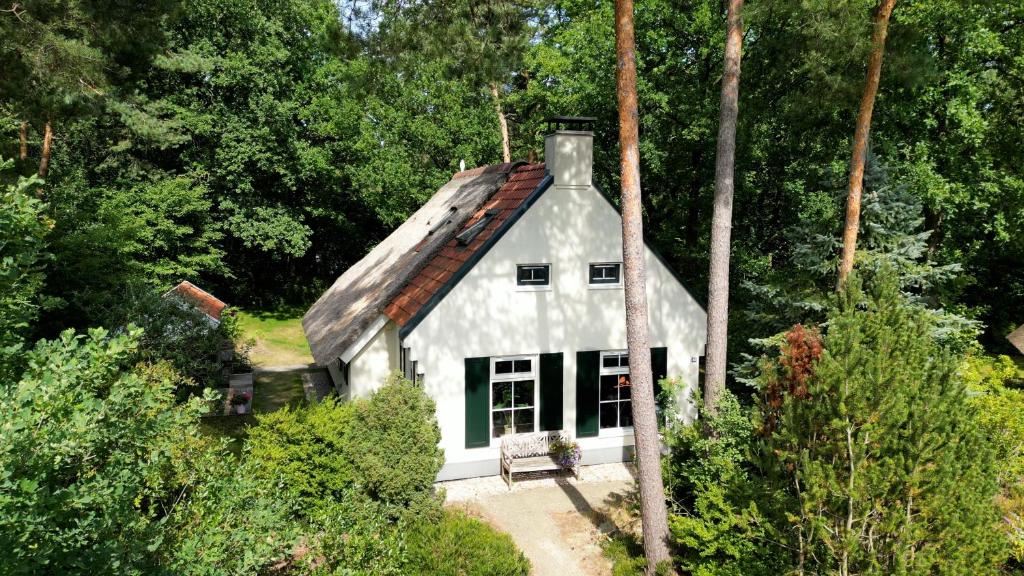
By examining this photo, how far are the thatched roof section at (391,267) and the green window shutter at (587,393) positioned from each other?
3986 mm

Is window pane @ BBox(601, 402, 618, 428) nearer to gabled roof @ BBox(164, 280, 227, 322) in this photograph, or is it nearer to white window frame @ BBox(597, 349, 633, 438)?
white window frame @ BBox(597, 349, 633, 438)

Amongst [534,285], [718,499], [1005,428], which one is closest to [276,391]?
[534,285]

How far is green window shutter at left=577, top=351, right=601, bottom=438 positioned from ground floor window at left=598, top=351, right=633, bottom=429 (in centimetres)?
19

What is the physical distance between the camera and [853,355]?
215 inches

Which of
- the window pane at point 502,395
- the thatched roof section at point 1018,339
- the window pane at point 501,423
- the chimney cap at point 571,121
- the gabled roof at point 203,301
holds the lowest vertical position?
the window pane at point 501,423

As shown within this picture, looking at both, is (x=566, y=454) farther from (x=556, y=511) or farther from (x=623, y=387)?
(x=623, y=387)

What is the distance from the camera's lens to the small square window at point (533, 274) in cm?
1230

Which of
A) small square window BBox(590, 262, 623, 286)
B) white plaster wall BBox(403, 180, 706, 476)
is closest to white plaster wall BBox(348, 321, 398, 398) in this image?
white plaster wall BBox(403, 180, 706, 476)

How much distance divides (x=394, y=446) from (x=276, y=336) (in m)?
18.6

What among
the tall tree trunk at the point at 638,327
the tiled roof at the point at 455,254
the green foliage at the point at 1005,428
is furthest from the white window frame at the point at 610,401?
the green foliage at the point at 1005,428

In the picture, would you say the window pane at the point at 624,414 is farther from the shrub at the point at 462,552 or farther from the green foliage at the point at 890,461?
the green foliage at the point at 890,461

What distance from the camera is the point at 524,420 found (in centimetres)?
1250

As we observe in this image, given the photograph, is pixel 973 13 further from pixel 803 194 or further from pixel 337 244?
pixel 337 244

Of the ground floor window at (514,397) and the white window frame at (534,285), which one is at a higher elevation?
the white window frame at (534,285)
